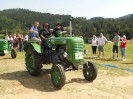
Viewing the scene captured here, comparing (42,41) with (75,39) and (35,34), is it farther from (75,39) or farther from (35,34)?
(75,39)

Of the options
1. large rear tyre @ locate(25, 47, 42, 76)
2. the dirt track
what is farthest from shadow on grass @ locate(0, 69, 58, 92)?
large rear tyre @ locate(25, 47, 42, 76)

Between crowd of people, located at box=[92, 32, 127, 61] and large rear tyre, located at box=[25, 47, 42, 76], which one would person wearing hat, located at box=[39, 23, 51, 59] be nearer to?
large rear tyre, located at box=[25, 47, 42, 76]

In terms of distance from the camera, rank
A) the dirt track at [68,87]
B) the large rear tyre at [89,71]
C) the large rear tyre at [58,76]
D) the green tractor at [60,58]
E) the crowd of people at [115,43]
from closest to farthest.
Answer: the dirt track at [68,87] → the large rear tyre at [58,76] → the green tractor at [60,58] → the large rear tyre at [89,71] → the crowd of people at [115,43]

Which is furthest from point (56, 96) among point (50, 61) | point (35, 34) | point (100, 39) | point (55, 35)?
point (100, 39)

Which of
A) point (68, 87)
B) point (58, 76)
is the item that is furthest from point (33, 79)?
point (68, 87)

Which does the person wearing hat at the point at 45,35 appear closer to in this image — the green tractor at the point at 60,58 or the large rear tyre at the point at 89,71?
the green tractor at the point at 60,58

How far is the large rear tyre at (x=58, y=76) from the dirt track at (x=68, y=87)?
0.20 m

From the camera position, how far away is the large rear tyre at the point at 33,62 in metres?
10.9

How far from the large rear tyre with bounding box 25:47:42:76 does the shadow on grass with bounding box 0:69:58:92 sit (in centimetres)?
22

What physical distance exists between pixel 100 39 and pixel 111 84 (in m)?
10.5

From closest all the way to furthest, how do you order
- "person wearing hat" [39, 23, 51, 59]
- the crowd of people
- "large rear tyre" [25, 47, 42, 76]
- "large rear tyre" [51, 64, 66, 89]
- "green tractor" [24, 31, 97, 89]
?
1. "large rear tyre" [51, 64, 66, 89]
2. "green tractor" [24, 31, 97, 89]
3. "large rear tyre" [25, 47, 42, 76]
4. "person wearing hat" [39, 23, 51, 59]
5. the crowd of people

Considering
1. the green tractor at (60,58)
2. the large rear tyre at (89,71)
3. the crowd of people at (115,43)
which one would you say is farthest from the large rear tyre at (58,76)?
the crowd of people at (115,43)

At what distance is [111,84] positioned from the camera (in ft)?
32.8

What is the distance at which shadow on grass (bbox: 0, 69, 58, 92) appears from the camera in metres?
9.45
